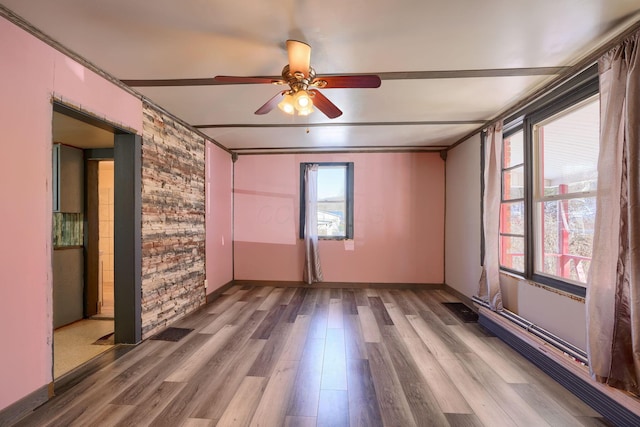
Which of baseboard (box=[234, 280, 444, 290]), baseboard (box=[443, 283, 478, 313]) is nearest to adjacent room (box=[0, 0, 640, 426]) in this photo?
baseboard (box=[443, 283, 478, 313])

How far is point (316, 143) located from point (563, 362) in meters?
3.73

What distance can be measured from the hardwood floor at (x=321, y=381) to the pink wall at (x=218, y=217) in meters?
1.12

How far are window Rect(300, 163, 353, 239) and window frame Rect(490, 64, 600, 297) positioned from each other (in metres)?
2.47

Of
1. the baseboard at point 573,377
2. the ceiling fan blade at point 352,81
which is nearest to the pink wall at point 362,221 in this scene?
the baseboard at point 573,377

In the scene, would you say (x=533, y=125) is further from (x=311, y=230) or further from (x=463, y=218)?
(x=311, y=230)

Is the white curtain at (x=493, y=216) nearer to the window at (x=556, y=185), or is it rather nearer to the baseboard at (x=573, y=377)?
the window at (x=556, y=185)

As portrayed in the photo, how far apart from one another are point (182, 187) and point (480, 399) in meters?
3.54

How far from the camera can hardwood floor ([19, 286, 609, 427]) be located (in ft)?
5.60

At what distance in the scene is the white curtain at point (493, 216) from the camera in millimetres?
3047

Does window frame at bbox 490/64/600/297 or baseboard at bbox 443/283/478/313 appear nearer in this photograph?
window frame at bbox 490/64/600/297

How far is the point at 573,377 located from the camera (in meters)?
1.93

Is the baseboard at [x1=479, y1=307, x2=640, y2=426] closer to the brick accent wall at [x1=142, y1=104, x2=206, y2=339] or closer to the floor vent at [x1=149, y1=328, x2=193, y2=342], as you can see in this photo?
the floor vent at [x1=149, y1=328, x2=193, y2=342]

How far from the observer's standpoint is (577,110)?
2344 millimetres

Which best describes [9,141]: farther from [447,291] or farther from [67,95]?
[447,291]
